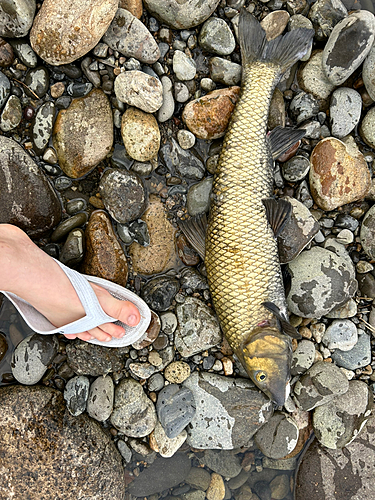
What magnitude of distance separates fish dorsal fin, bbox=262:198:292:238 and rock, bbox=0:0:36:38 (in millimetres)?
2384

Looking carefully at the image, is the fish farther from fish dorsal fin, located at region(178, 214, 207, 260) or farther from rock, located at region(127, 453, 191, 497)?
rock, located at region(127, 453, 191, 497)

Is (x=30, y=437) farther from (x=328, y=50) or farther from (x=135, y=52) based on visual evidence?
(x=328, y=50)

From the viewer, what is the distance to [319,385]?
3064 mm

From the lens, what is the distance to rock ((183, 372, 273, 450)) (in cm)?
303

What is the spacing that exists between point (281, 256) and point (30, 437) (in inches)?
103

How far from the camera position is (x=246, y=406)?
3023 millimetres

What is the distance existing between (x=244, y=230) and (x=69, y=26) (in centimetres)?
209

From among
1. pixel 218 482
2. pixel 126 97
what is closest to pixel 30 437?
pixel 218 482

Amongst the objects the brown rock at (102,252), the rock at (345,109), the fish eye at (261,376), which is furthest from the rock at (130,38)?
the fish eye at (261,376)

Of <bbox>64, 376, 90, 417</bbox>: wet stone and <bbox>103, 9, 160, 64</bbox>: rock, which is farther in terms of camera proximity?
<bbox>64, 376, 90, 417</bbox>: wet stone

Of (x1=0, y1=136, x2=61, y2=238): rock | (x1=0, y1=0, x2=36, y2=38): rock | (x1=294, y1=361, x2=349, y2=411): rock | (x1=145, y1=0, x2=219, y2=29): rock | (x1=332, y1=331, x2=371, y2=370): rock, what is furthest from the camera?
(x1=332, y1=331, x2=371, y2=370): rock

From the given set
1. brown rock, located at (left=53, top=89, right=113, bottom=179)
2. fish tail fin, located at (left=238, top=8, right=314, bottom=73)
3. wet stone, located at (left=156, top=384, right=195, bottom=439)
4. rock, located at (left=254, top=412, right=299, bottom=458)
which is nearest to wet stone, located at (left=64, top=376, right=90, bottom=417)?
wet stone, located at (left=156, top=384, right=195, bottom=439)

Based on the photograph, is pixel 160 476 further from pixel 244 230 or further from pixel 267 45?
pixel 267 45

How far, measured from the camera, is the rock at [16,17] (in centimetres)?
260
